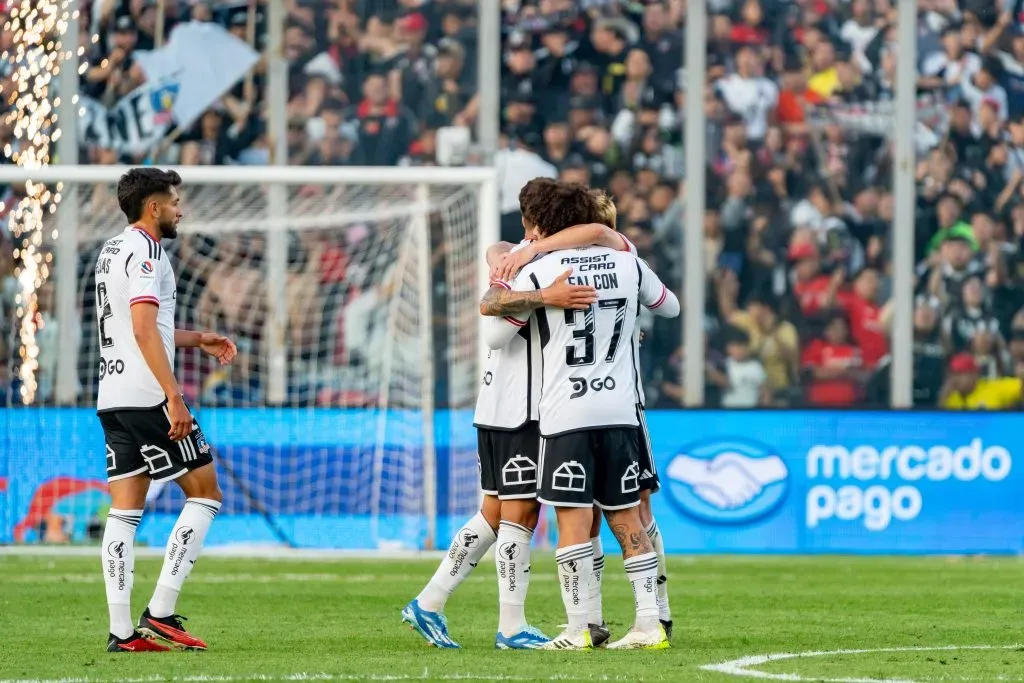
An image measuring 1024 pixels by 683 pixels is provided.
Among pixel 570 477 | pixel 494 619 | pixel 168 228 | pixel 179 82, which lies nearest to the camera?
pixel 570 477

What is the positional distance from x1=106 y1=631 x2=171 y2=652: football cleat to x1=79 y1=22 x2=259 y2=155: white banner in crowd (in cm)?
1039

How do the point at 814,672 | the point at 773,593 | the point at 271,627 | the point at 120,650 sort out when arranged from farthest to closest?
the point at 773,593 < the point at 271,627 < the point at 120,650 < the point at 814,672

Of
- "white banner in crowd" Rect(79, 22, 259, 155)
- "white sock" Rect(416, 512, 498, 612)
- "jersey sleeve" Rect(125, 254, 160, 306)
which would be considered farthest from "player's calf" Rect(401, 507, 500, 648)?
"white banner in crowd" Rect(79, 22, 259, 155)

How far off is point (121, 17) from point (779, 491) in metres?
7.74

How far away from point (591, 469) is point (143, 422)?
1.81 meters

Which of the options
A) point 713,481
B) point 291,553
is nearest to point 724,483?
point 713,481

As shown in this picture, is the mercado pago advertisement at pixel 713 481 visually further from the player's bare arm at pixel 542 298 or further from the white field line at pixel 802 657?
the player's bare arm at pixel 542 298

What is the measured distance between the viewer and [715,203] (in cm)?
1706

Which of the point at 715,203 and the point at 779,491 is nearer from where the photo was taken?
the point at 779,491

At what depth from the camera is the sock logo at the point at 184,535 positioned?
7207mm

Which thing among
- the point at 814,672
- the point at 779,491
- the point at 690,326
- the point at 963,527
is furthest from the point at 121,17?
the point at 814,672

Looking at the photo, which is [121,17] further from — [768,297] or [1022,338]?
[1022,338]

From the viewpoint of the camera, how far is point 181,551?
7.20 meters

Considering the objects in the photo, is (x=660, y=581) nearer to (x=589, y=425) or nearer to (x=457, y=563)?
(x=457, y=563)
